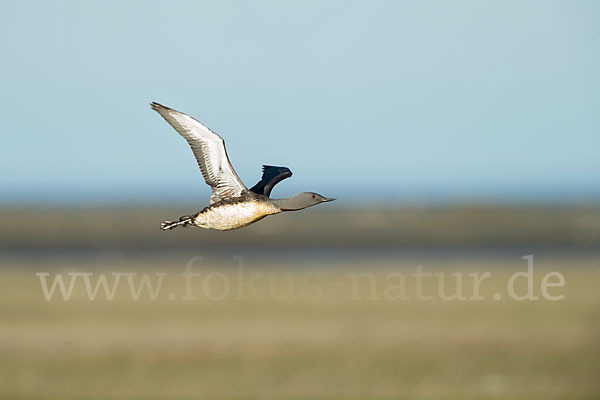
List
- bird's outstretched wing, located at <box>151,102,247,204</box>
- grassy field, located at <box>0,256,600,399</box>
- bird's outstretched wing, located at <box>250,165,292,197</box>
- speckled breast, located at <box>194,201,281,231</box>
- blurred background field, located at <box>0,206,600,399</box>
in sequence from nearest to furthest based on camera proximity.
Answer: speckled breast, located at <box>194,201,281,231</box>
bird's outstretched wing, located at <box>151,102,247,204</box>
bird's outstretched wing, located at <box>250,165,292,197</box>
grassy field, located at <box>0,256,600,399</box>
blurred background field, located at <box>0,206,600,399</box>

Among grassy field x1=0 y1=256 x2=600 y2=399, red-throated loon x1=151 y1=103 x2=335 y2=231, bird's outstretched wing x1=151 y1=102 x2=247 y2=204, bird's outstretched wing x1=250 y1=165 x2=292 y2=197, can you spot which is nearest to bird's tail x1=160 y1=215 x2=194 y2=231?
red-throated loon x1=151 y1=103 x2=335 y2=231

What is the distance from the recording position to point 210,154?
11195 mm

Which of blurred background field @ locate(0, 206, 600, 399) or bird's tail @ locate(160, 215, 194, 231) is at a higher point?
bird's tail @ locate(160, 215, 194, 231)

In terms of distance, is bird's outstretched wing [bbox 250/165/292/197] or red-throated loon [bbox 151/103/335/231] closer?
red-throated loon [bbox 151/103/335/231]

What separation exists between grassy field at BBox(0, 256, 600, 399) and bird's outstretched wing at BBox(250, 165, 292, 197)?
11.6 m

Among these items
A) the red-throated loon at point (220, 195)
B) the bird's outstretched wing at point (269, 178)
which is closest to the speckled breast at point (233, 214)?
the red-throated loon at point (220, 195)

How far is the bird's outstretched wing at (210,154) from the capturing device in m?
11.0

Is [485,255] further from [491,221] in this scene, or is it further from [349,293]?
[491,221]

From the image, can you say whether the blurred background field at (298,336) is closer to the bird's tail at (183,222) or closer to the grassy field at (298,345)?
the grassy field at (298,345)

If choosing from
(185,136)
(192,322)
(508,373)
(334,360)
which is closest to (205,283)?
(192,322)

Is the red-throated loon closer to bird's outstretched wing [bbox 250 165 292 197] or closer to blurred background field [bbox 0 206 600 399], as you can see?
bird's outstretched wing [bbox 250 165 292 197]

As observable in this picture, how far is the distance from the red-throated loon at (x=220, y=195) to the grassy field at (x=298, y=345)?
13670 mm

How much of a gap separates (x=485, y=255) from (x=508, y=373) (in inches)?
1128

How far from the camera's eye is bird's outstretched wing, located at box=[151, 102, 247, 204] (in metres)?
11.0
